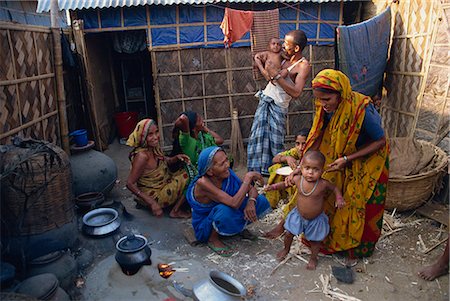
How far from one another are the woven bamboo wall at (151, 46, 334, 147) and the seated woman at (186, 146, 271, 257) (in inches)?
140

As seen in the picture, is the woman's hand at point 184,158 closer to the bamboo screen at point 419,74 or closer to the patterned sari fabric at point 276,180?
the patterned sari fabric at point 276,180

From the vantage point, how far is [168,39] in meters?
6.50

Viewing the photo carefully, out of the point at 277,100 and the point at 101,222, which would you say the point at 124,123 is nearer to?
the point at 277,100

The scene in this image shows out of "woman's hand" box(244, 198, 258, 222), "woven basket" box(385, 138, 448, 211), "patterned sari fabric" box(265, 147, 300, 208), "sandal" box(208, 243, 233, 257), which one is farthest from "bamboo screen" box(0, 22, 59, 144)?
"woven basket" box(385, 138, 448, 211)

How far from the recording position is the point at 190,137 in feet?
15.1

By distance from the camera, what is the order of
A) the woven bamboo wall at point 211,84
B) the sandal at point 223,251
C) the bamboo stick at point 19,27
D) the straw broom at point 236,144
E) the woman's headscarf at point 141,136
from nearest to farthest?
1. the sandal at point 223,251
2. the bamboo stick at point 19,27
3. the woman's headscarf at point 141,136
4. the straw broom at point 236,144
5. the woven bamboo wall at point 211,84

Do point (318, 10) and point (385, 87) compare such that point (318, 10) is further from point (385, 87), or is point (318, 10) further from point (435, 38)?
point (435, 38)

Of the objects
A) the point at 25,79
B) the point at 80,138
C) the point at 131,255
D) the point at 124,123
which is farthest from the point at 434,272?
the point at 124,123

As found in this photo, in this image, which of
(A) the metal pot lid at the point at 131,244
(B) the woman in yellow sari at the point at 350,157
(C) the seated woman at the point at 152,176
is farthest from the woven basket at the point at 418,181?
(A) the metal pot lid at the point at 131,244

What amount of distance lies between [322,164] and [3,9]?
28.2 ft

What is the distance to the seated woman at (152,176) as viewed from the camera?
163 inches

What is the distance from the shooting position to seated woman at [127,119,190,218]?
4.13 meters

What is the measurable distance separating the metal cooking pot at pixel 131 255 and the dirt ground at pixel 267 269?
0.07 metres

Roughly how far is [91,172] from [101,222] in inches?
40.4
